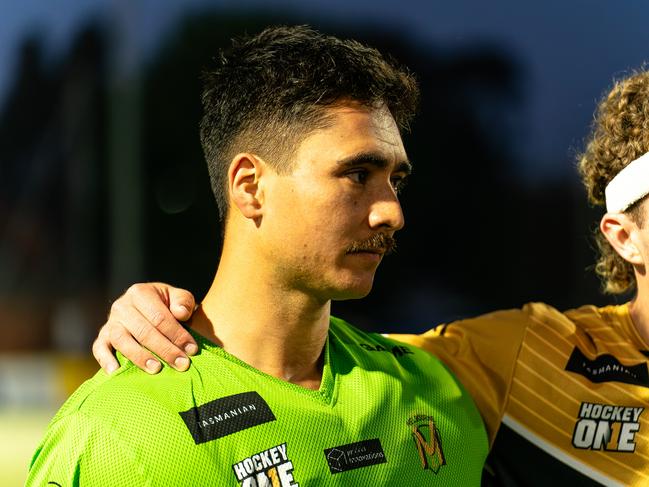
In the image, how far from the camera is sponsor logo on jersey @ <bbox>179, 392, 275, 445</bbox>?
1953 mm

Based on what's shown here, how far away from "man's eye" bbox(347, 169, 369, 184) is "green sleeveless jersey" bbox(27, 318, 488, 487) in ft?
1.31

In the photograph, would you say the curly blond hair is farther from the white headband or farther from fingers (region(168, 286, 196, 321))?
fingers (region(168, 286, 196, 321))

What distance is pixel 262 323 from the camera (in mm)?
2168

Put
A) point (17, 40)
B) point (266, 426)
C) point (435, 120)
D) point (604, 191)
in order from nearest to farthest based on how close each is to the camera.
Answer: point (266, 426) < point (604, 191) < point (435, 120) < point (17, 40)

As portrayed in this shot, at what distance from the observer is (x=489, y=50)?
894 cm

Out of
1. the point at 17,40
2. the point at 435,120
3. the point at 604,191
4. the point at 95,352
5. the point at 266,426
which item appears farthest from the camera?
the point at 17,40

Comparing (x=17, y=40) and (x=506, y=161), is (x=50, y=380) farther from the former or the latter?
(x=506, y=161)

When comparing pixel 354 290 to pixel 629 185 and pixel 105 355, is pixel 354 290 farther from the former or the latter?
pixel 629 185

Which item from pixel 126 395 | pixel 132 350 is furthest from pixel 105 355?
pixel 126 395

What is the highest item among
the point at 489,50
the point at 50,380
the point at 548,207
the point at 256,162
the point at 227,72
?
the point at 489,50

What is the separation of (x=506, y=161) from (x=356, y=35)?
1768mm

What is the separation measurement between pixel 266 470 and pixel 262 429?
0.08 meters

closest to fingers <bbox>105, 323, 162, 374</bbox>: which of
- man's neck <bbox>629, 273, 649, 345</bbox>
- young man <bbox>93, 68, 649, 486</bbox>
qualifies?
young man <bbox>93, 68, 649, 486</bbox>

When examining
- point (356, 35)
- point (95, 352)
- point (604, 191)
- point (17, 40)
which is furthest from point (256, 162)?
point (17, 40)
